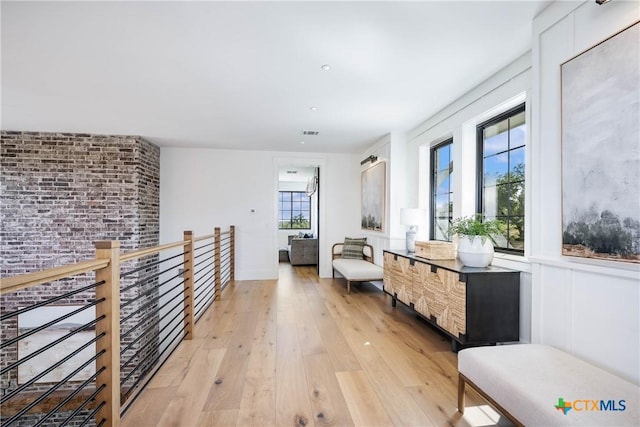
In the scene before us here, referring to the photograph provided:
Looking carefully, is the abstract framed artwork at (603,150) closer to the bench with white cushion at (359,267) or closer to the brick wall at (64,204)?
the bench with white cushion at (359,267)

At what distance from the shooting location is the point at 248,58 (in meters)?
2.45

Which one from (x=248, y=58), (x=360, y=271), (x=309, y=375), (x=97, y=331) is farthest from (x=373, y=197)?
(x=97, y=331)

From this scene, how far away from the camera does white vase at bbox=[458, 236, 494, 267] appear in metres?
2.61

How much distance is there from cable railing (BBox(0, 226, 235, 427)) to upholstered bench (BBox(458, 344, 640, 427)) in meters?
1.83

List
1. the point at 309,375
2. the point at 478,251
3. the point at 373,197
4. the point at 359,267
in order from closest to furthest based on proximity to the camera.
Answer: the point at 309,375 < the point at 478,251 < the point at 359,267 < the point at 373,197

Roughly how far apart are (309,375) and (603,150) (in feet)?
7.27

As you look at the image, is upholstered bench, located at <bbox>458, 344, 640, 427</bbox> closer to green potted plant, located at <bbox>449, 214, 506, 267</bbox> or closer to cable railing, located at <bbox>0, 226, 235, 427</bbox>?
green potted plant, located at <bbox>449, 214, 506, 267</bbox>

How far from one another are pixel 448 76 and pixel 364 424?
274 centimetres

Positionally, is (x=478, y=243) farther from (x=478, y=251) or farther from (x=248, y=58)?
(x=248, y=58)

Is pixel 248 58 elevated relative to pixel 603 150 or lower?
elevated

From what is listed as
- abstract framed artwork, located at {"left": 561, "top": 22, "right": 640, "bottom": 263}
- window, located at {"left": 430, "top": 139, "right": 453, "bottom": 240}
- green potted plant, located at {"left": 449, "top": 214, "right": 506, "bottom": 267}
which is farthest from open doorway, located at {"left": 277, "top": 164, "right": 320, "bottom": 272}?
abstract framed artwork, located at {"left": 561, "top": 22, "right": 640, "bottom": 263}

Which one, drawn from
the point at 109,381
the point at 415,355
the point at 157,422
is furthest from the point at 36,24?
the point at 415,355

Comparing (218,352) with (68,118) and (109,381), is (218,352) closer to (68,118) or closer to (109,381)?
(109,381)

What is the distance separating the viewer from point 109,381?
1568mm
